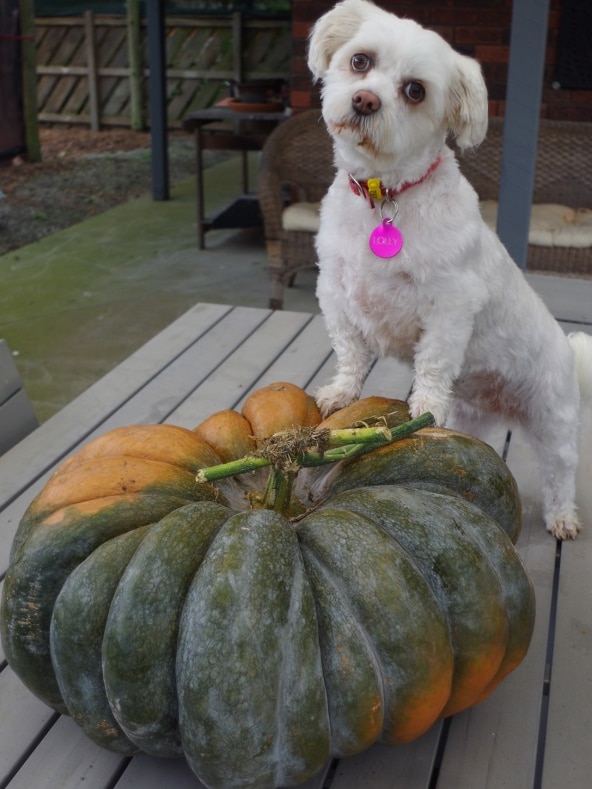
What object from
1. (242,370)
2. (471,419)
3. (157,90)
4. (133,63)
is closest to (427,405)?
(471,419)

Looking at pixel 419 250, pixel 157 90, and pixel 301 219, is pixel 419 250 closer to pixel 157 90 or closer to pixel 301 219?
pixel 301 219

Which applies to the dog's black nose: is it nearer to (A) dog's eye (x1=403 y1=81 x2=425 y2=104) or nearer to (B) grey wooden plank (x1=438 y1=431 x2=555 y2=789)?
(A) dog's eye (x1=403 y1=81 x2=425 y2=104)

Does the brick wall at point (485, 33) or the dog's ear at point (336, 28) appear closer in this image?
the dog's ear at point (336, 28)

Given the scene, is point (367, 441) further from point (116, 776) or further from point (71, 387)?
point (71, 387)

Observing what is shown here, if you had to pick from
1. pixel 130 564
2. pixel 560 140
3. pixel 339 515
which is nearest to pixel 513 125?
pixel 560 140

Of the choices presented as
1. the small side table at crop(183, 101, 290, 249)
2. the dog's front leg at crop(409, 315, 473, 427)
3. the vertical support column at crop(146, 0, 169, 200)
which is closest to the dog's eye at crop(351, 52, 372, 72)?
the dog's front leg at crop(409, 315, 473, 427)

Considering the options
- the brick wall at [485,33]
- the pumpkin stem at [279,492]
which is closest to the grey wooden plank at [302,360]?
the pumpkin stem at [279,492]

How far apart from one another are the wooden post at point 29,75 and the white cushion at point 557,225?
6757mm

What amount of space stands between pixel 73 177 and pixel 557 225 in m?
6.74

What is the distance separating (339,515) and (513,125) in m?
2.86

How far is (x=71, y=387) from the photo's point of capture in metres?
5.17

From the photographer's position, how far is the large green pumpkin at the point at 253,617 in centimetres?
135

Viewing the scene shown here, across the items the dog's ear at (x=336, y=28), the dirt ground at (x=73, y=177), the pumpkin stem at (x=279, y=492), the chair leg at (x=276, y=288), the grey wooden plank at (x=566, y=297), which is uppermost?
the dog's ear at (x=336, y=28)

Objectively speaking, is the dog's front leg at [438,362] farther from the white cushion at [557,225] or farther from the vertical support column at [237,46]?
the vertical support column at [237,46]
